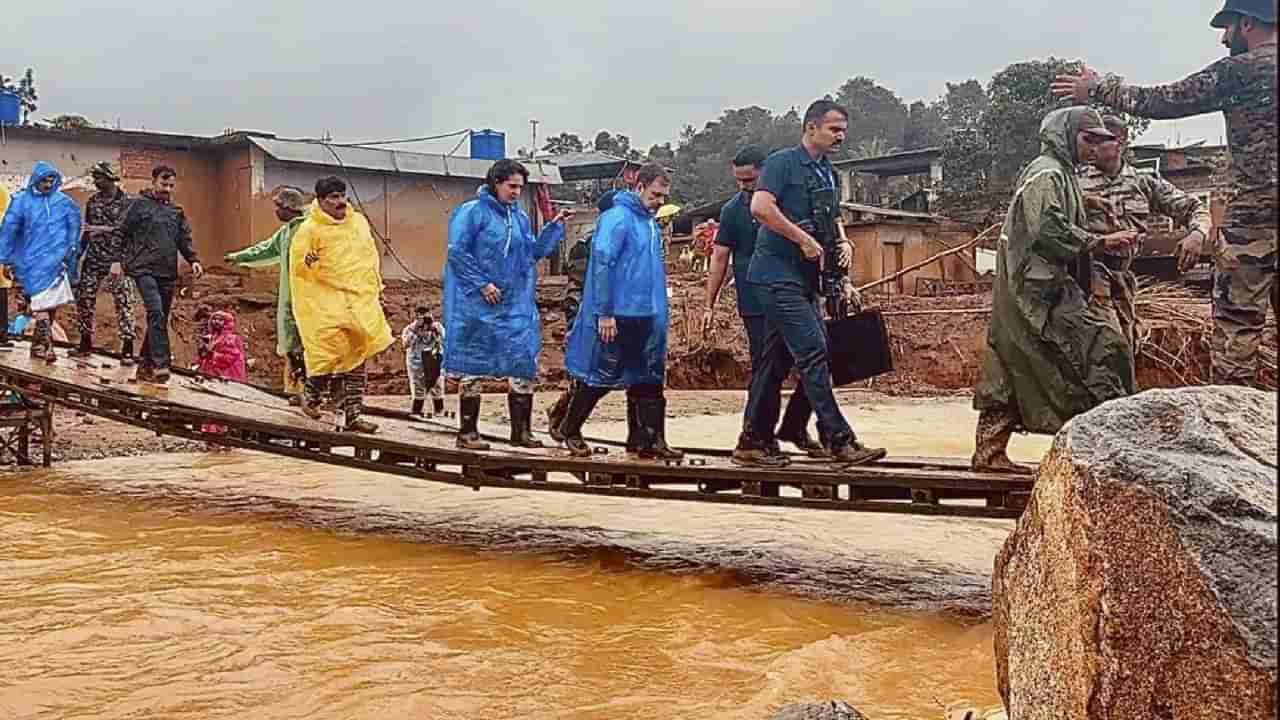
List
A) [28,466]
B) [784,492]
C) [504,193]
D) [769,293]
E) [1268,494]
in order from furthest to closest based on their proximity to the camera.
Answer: [28,466] → [784,492] → [504,193] → [769,293] → [1268,494]

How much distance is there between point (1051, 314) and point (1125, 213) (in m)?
0.81

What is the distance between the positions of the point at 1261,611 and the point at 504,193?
19.2ft

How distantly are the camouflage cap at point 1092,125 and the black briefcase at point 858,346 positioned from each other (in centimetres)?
135

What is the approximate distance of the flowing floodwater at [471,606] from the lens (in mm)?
4652

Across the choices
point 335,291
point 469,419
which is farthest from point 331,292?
point 469,419

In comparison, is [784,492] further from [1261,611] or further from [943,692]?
[1261,611]

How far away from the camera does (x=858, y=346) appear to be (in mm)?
6562

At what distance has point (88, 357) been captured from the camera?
10820 mm

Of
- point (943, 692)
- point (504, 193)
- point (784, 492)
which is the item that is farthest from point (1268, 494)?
point (784, 492)

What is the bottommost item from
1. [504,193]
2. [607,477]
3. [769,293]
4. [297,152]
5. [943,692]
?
[943,692]

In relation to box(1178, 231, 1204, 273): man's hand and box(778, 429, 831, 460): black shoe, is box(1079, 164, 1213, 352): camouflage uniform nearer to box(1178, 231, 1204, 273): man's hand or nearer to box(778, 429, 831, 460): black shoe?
box(1178, 231, 1204, 273): man's hand

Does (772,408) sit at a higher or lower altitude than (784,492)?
higher

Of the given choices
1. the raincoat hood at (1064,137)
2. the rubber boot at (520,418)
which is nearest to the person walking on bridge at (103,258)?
the rubber boot at (520,418)

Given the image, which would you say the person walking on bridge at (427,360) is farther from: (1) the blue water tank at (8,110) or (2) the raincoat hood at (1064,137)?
(1) the blue water tank at (8,110)
